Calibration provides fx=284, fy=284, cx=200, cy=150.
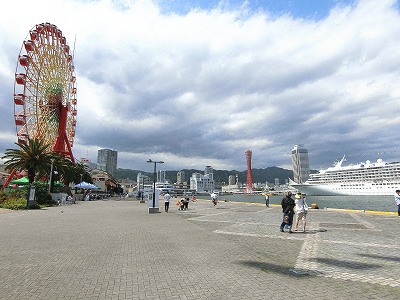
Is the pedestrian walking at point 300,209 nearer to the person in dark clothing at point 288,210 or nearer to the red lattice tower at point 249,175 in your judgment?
the person in dark clothing at point 288,210

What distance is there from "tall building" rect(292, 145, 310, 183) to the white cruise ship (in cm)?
8156

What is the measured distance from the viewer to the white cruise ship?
256 ft

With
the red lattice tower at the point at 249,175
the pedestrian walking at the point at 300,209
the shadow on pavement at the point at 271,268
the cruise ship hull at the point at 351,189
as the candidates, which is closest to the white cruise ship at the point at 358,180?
the cruise ship hull at the point at 351,189

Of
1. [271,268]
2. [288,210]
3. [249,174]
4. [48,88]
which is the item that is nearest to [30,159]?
[48,88]

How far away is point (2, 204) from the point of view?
25.1m

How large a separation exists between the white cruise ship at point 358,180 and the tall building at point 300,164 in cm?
8156

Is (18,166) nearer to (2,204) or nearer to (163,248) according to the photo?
(2,204)

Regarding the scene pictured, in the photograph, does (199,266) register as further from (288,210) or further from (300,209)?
(300,209)

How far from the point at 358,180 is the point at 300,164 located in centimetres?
9827

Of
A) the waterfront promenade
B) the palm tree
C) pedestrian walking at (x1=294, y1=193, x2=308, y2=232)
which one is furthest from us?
the palm tree

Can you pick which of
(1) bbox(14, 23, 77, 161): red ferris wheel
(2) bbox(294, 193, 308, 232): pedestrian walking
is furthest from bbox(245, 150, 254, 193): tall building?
(2) bbox(294, 193, 308, 232): pedestrian walking

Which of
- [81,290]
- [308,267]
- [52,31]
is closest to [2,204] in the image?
[81,290]

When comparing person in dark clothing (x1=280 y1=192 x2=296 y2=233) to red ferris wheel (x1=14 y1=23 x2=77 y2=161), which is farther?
red ferris wheel (x1=14 y1=23 x2=77 y2=161)

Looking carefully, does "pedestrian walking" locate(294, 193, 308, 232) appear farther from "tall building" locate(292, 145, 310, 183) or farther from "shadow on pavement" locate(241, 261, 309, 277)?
"tall building" locate(292, 145, 310, 183)
